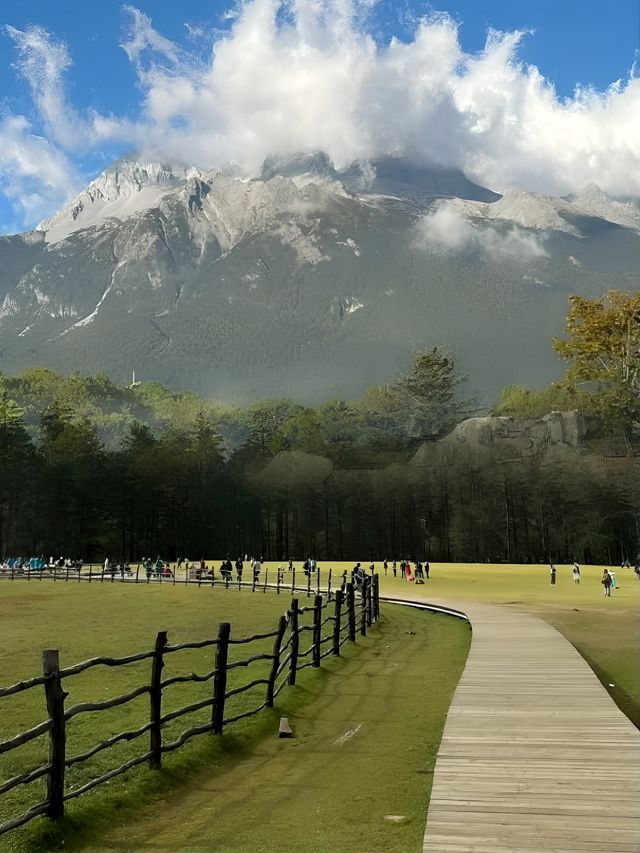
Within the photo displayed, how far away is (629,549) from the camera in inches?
2825

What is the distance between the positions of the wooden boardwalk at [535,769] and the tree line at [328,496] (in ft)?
191

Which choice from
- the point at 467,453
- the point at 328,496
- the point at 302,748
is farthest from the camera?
the point at 328,496

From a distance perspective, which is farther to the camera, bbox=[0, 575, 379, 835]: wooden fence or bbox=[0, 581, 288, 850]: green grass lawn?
bbox=[0, 581, 288, 850]: green grass lawn

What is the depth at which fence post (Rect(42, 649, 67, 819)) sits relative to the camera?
21.2 ft

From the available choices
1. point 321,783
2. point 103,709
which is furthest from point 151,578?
point 321,783

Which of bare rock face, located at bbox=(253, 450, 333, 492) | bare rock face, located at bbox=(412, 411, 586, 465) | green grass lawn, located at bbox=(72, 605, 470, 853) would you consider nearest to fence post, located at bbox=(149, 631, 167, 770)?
green grass lawn, located at bbox=(72, 605, 470, 853)

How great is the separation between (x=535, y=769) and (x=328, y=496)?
8186cm

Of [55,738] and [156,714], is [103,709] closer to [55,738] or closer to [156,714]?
[156,714]

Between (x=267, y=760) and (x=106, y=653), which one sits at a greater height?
(x=106, y=653)

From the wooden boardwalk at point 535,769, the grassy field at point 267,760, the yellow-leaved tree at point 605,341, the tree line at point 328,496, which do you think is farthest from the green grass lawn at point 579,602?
the tree line at point 328,496

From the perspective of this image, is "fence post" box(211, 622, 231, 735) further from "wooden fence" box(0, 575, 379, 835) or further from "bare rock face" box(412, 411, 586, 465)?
"bare rock face" box(412, 411, 586, 465)

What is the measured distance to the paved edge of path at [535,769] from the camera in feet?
17.9

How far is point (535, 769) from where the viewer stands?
23.2ft

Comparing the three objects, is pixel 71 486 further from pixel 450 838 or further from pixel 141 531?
pixel 450 838
